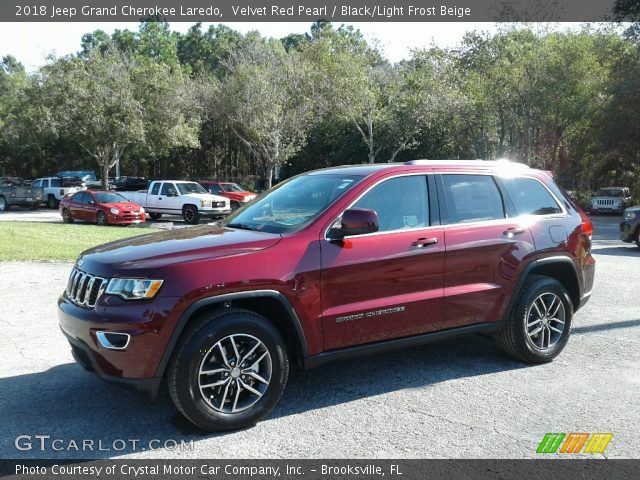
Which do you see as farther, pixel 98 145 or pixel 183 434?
pixel 98 145

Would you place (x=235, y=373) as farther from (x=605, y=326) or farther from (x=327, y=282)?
(x=605, y=326)

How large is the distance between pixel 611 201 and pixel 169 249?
2756cm

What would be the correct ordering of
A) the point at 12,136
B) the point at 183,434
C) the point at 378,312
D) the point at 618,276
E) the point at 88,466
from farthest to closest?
the point at 12,136
the point at 618,276
the point at 378,312
the point at 183,434
the point at 88,466

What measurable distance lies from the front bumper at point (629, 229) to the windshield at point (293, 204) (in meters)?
11.8

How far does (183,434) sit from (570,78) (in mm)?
30901

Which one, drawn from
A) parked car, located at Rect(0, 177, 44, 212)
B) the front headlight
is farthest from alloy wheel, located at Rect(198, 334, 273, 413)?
parked car, located at Rect(0, 177, 44, 212)

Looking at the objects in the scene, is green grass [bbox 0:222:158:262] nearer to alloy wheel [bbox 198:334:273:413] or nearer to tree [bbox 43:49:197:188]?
alloy wheel [bbox 198:334:273:413]

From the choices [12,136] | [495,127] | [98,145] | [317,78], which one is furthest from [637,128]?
[12,136]

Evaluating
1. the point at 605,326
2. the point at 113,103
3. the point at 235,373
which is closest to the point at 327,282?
the point at 235,373

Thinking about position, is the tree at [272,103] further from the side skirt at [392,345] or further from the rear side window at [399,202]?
the side skirt at [392,345]

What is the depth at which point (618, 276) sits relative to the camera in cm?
1038

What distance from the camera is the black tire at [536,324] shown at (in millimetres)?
5320

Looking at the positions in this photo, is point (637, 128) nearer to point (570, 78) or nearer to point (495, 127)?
point (570, 78)

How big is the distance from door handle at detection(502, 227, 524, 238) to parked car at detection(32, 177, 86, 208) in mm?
33308
